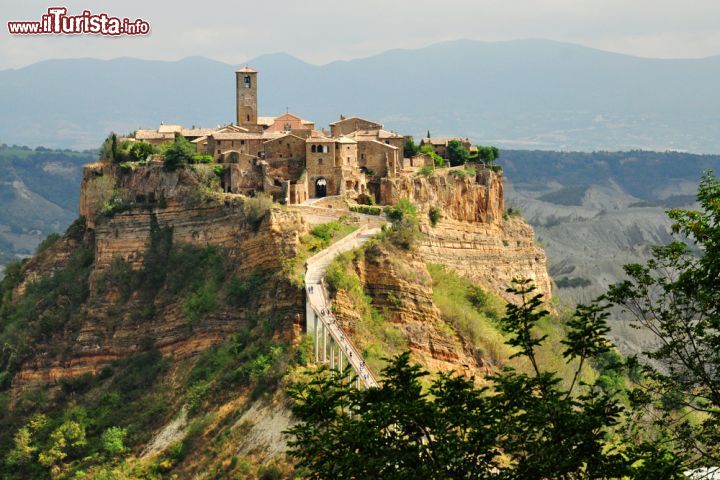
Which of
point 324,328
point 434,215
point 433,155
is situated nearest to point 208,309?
point 324,328

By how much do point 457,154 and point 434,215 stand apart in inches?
352

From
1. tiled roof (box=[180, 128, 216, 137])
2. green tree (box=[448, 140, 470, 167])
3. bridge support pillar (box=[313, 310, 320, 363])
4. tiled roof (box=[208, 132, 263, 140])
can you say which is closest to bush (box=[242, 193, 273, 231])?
tiled roof (box=[208, 132, 263, 140])

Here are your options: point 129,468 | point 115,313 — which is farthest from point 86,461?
point 115,313

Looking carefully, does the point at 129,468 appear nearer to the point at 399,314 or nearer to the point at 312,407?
the point at 399,314

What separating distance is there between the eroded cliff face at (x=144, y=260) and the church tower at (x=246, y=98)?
787cm

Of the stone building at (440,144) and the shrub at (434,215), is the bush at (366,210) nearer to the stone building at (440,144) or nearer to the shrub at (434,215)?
the shrub at (434,215)

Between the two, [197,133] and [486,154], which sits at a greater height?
[197,133]

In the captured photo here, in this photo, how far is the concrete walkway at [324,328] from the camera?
52.8 m

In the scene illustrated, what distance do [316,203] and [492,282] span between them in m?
10.4

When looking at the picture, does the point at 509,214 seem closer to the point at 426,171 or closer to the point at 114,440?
the point at 426,171

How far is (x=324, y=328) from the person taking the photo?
179 ft

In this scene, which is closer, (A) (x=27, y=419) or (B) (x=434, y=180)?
(A) (x=27, y=419)

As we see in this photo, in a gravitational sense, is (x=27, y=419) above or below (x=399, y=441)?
below

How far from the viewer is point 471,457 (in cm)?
3056
